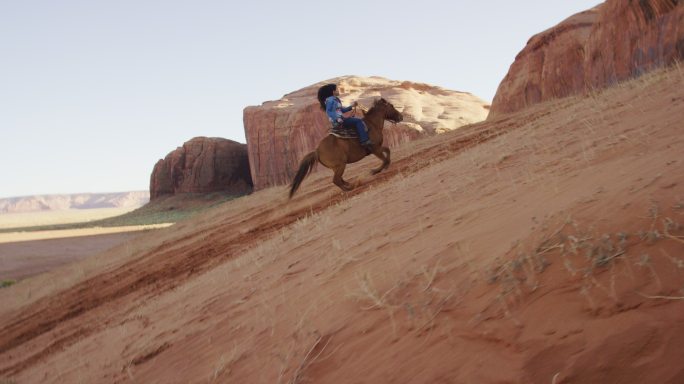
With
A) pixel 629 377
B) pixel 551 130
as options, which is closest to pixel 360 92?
pixel 551 130

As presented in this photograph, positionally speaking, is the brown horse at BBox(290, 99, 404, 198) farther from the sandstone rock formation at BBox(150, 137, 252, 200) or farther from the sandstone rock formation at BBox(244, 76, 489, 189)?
the sandstone rock formation at BBox(150, 137, 252, 200)

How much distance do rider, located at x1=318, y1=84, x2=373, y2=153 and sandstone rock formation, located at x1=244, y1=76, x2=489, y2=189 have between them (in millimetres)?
20697

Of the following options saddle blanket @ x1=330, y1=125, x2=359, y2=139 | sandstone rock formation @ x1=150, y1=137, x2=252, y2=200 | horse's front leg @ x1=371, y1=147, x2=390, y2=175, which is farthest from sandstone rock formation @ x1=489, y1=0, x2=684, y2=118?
sandstone rock formation @ x1=150, y1=137, x2=252, y2=200

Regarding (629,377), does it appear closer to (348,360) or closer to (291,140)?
Answer: (348,360)

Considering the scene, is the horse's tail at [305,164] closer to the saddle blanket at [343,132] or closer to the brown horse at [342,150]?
the brown horse at [342,150]

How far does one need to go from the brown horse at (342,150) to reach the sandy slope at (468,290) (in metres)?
2.74

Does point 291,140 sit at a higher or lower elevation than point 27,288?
higher

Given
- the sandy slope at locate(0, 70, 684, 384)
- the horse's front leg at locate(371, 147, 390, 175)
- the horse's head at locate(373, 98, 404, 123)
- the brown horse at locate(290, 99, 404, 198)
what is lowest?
the sandy slope at locate(0, 70, 684, 384)

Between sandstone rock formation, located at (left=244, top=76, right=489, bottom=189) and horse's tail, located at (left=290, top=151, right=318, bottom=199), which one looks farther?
sandstone rock formation, located at (left=244, top=76, right=489, bottom=189)

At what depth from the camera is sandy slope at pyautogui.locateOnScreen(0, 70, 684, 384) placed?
2291mm

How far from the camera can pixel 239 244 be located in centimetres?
1070

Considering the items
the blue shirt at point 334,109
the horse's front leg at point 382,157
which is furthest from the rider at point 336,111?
the horse's front leg at point 382,157

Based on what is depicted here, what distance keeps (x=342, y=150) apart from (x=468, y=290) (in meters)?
8.23

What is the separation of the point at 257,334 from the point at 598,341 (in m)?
2.65
